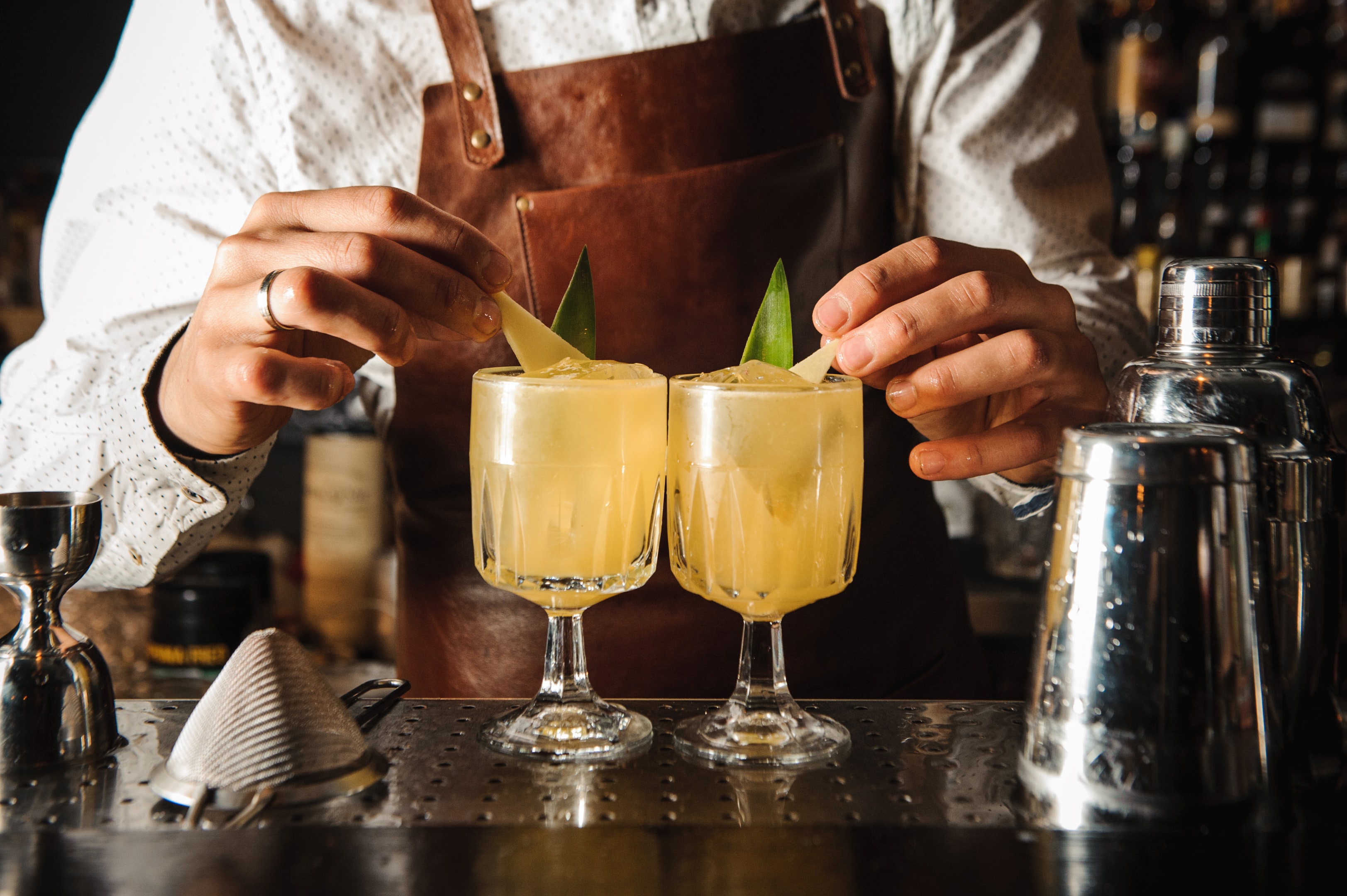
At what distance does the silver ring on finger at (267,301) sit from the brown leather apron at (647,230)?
448mm

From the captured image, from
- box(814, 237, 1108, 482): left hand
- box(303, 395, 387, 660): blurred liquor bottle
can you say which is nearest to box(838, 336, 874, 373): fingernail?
box(814, 237, 1108, 482): left hand

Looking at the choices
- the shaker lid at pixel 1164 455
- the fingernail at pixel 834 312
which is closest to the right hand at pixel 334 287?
the fingernail at pixel 834 312

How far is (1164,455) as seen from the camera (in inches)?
28.1

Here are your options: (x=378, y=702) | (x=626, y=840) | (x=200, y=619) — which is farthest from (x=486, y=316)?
(x=200, y=619)

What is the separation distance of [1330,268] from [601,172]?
3027mm

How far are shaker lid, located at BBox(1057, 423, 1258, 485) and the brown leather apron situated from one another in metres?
0.80

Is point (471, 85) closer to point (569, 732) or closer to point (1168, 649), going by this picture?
point (569, 732)

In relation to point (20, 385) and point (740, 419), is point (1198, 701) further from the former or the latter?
point (20, 385)

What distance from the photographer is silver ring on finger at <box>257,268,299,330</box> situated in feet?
3.21

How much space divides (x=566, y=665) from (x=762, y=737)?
202 mm

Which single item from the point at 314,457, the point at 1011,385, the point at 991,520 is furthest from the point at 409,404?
the point at 991,520

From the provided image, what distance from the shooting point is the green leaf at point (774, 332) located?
1023 millimetres

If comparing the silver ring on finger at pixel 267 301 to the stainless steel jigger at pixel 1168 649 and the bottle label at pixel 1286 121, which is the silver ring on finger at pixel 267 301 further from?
Result: the bottle label at pixel 1286 121

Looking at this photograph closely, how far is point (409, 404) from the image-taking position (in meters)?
1.50
